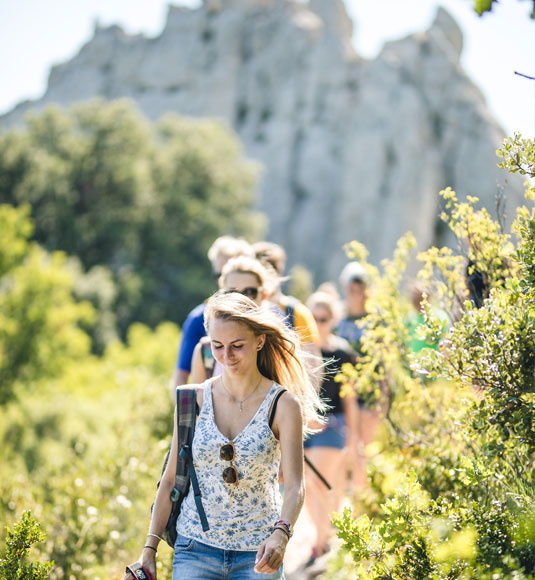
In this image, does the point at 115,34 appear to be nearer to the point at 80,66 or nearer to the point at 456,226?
the point at 80,66

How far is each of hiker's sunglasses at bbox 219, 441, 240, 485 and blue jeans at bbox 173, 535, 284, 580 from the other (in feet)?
0.86

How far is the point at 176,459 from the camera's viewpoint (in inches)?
95.3

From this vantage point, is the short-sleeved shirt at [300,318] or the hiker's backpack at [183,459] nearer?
the hiker's backpack at [183,459]

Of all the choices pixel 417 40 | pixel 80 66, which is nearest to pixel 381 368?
pixel 417 40

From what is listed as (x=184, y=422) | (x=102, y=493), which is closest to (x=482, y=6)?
(x=184, y=422)

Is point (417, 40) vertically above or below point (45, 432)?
above

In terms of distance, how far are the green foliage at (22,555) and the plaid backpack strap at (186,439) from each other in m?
0.68

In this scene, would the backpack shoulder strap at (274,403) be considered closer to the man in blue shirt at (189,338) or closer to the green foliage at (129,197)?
the man in blue shirt at (189,338)

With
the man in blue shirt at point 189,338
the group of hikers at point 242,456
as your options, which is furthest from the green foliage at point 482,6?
the man in blue shirt at point 189,338

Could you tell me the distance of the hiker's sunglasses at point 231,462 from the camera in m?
2.27

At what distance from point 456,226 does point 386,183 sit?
41923 millimetres

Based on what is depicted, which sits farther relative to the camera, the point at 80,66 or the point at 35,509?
the point at 80,66

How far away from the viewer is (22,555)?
2.53 m

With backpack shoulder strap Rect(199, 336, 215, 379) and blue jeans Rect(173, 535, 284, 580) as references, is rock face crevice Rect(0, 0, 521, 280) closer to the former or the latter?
backpack shoulder strap Rect(199, 336, 215, 379)
